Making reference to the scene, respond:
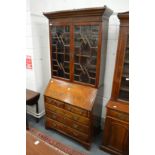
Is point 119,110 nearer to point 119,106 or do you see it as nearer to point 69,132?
point 119,106

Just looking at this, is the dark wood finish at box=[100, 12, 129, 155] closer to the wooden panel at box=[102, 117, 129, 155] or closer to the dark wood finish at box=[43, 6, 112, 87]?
the wooden panel at box=[102, 117, 129, 155]

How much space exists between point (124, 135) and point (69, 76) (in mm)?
1159

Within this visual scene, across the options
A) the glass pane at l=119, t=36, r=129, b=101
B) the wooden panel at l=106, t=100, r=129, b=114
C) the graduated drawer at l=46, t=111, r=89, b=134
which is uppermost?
the glass pane at l=119, t=36, r=129, b=101

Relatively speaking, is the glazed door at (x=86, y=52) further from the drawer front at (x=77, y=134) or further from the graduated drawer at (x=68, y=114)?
the drawer front at (x=77, y=134)

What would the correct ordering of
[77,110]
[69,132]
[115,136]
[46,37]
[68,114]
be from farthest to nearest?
[46,37]
[69,132]
[68,114]
[77,110]
[115,136]

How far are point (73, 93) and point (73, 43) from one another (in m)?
0.75

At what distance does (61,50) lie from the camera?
2.26m

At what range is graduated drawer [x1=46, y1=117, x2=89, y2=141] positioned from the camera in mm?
2178

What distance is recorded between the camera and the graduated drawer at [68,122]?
211cm

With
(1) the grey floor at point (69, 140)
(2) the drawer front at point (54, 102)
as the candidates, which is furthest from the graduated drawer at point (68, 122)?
(1) the grey floor at point (69, 140)

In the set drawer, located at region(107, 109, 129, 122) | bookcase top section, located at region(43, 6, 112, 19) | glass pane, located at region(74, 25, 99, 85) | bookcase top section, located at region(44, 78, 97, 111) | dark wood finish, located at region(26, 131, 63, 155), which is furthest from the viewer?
bookcase top section, located at region(44, 78, 97, 111)

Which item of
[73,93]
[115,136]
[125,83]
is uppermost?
[125,83]

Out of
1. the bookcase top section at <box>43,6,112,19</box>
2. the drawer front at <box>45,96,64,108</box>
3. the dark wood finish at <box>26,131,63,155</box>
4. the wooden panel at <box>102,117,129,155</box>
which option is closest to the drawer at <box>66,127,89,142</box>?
the wooden panel at <box>102,117,129,155</box>

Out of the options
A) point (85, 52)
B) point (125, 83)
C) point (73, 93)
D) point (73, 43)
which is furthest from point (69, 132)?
point (73, 43)
